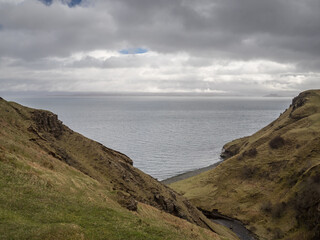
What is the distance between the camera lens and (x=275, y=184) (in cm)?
7312

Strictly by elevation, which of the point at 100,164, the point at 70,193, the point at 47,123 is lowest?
the point at 100,164

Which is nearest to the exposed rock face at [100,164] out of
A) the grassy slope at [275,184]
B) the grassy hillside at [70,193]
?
the grassy hillside at [70,193]

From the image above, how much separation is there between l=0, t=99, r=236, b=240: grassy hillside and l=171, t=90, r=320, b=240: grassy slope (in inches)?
477

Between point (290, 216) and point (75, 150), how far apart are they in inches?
1868

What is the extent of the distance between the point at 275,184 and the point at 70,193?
2274 inches

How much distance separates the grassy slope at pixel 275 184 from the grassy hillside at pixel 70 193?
12.1 m

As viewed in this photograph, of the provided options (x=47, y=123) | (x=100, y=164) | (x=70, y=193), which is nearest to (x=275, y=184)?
(x=100, y=164)

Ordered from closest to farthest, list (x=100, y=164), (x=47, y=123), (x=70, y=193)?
(x=70, y=193)
(x=100, y=164)
(x=47, y=123)

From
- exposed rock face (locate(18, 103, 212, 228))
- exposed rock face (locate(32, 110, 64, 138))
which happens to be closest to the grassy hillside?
exposed rock face (locate(18, 103, 212, 228))

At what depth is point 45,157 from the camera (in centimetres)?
4041

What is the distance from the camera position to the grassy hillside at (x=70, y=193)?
75.1 feet

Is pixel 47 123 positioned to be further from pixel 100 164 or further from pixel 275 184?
pixel 275 184

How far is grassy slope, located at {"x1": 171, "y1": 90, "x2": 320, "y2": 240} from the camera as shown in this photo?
195ft

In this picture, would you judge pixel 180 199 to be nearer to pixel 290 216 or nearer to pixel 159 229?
pixel 290 216
